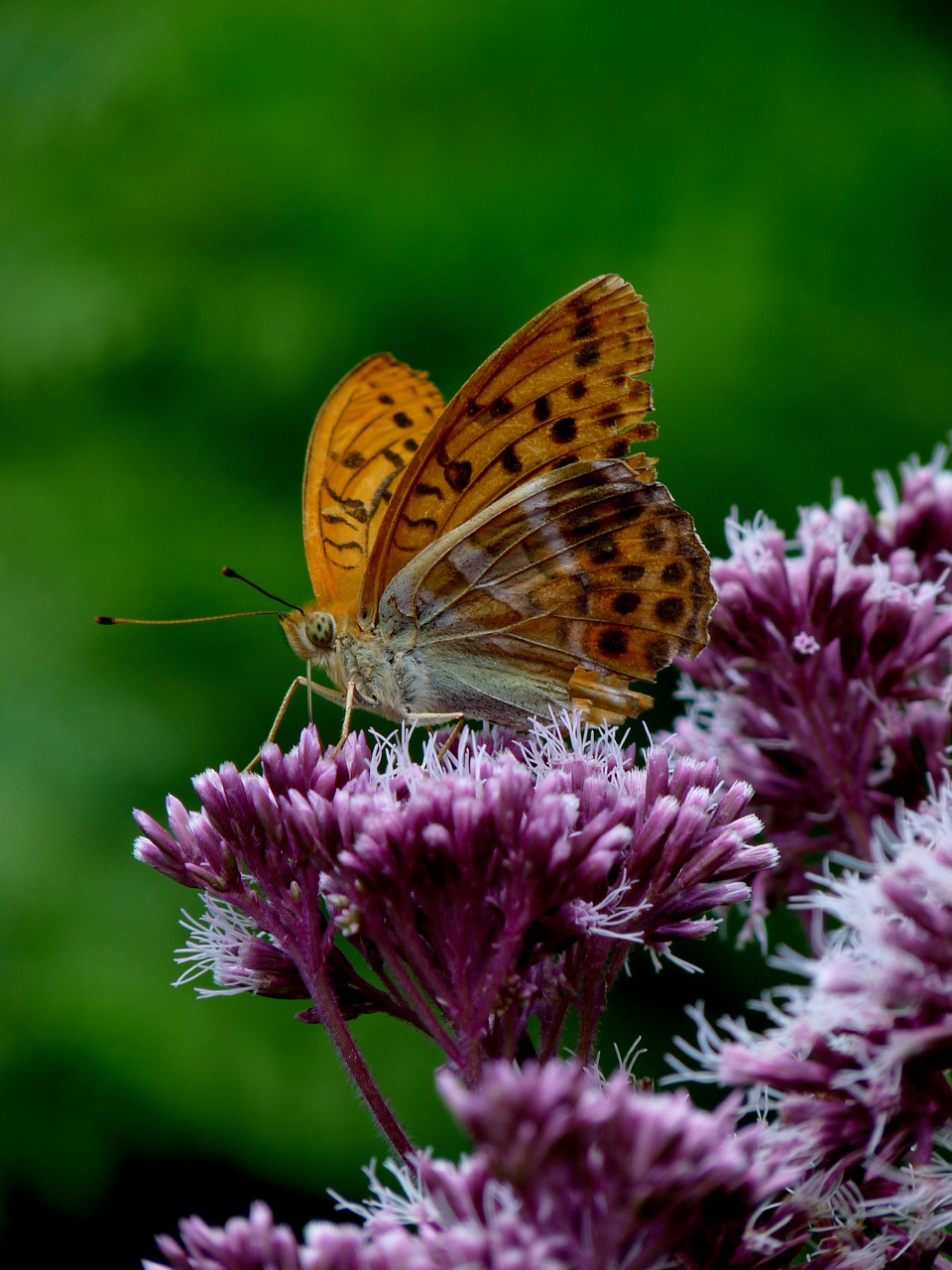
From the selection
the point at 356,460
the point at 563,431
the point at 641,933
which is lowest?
the point at 641,933

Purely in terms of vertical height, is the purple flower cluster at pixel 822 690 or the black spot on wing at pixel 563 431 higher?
the black spot on wing at pixel 563 431

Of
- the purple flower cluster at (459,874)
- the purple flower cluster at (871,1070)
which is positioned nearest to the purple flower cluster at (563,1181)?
the purple flower cluster at (871,1070)

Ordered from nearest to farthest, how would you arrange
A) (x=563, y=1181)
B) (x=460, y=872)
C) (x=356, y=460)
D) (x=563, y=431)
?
(x=563, y=1181), (x=460, y=872), (x=563, y=431), (x=356, y=460)

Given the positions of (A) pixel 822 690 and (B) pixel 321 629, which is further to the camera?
(B) pixel 321 629

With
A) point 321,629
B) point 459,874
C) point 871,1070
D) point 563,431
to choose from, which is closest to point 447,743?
point 459,874

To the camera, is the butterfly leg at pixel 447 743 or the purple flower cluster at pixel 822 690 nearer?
the butterfly leg at pixel 447 743

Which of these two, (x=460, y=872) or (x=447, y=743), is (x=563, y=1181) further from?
(x=447, y=743)

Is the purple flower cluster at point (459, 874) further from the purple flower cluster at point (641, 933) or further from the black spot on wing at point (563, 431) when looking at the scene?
the black spot on wing at point (563, 431)
